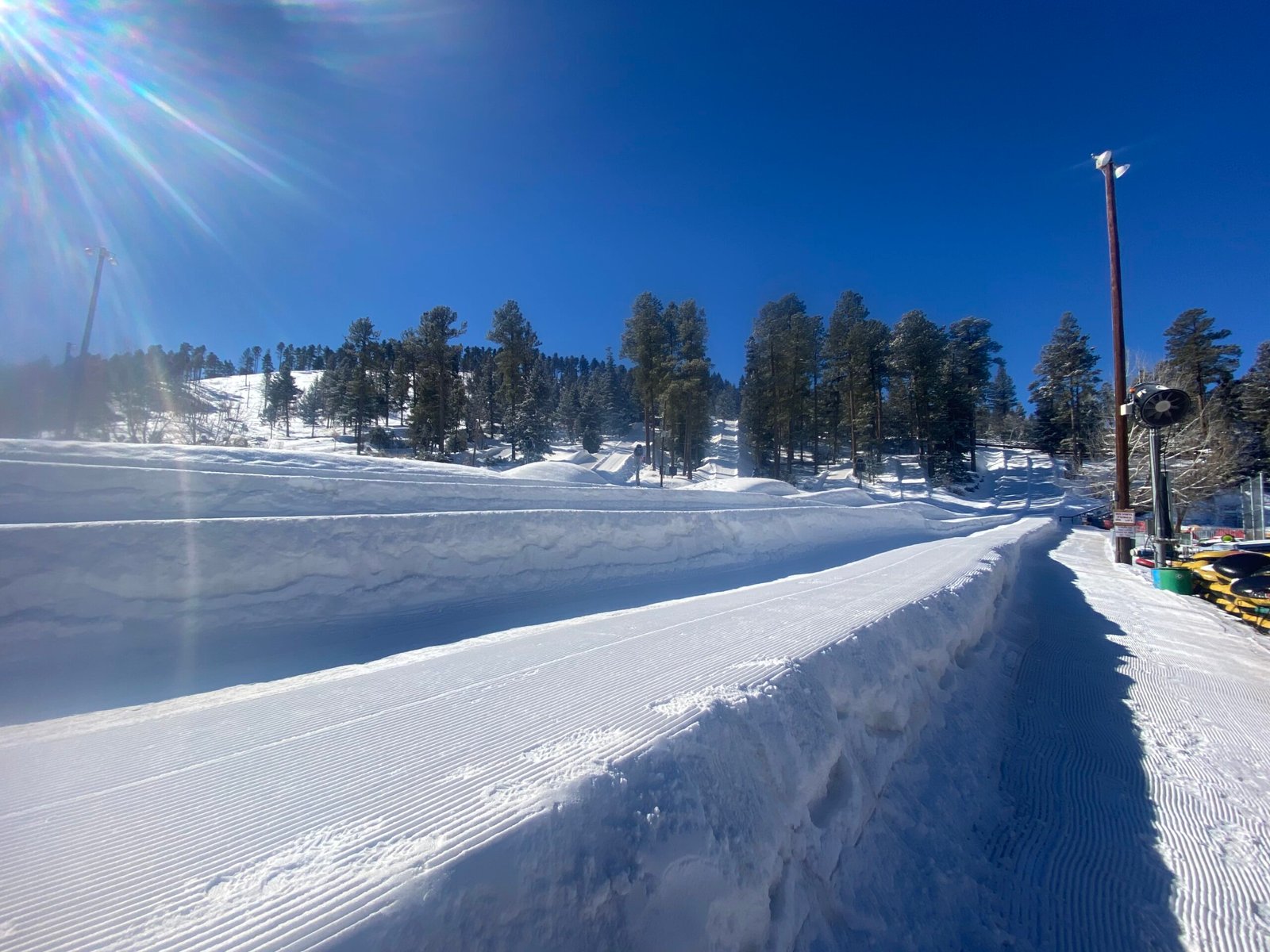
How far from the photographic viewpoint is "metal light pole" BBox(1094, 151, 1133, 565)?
40.1ft

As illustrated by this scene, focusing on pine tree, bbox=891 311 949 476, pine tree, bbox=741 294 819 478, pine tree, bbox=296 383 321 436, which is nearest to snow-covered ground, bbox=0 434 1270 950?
pine tree, bbox=741 294 819 478

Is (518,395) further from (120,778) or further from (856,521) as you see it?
(120,778)

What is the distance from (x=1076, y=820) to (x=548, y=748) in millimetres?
3249

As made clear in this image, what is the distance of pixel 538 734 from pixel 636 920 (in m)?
0.67

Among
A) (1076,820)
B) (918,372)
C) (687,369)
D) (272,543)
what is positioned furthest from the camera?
(918,372)

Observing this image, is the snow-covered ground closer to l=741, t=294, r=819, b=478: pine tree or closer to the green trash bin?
the green trash bin

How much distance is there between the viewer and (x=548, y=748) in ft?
5.80

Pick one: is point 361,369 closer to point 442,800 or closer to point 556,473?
point 556,473

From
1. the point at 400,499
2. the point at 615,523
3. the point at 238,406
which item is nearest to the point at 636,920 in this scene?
the point at 615,523

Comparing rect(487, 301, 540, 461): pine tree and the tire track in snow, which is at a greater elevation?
rect(487, 301, 540, 461): pine tree

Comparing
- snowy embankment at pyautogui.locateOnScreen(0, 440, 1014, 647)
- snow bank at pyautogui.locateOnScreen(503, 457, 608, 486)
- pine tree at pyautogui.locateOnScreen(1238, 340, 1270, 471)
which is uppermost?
pine tree at pyautogui.locateOnScreen(1238, 340, 1270, 471)

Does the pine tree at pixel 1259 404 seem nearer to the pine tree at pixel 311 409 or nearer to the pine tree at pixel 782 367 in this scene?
the pine tree at pixel 782 367

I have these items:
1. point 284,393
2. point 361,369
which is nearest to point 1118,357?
point 361,369

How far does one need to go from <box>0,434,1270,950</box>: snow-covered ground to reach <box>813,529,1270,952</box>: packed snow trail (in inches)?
0.8
